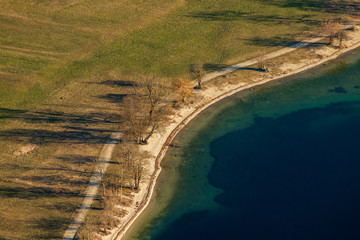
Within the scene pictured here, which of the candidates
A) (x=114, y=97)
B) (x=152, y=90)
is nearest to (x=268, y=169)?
(x=152, y=90)

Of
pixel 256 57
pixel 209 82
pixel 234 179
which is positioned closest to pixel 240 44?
pixel 256 57

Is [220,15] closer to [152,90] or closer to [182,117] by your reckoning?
[152,90]

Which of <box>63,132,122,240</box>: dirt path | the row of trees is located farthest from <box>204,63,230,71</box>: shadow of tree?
<box>63,132,122,240</box>: dirt path

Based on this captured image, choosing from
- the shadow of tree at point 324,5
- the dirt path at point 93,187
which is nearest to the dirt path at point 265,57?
the shadow of tree at point 324,5

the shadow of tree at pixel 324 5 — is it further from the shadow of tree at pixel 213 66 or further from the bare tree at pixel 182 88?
the bare tree at pixel 182 88

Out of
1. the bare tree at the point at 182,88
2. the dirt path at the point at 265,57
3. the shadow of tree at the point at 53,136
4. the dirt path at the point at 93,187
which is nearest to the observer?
the dirt path at the point at 93,187

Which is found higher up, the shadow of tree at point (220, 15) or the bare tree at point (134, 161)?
the shadow of tree at point (220, 15)

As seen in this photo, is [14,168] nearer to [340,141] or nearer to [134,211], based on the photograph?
[134,211]
